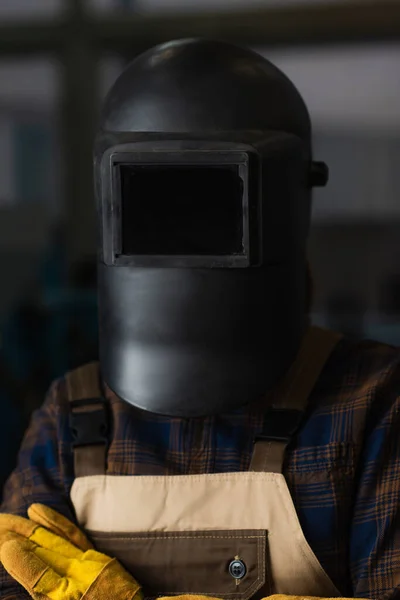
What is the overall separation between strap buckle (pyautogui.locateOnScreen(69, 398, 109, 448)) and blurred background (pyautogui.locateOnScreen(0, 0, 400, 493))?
2.82 ft

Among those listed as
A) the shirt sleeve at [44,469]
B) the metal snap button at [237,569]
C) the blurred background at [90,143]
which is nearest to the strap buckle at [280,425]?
the metal snap button at [237,569]

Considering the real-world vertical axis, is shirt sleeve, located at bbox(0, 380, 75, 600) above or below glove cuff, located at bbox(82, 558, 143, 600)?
above

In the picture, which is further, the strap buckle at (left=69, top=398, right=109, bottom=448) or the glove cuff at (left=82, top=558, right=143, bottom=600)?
the strap buckle at (left=69, top=398, right=109, bottom=448)

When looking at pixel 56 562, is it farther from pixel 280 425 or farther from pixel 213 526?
pixel 280 425

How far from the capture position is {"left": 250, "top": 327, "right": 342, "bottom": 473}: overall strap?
96 cm

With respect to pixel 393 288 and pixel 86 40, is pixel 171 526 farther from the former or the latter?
pixel 86 40

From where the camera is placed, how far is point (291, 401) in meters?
1.00

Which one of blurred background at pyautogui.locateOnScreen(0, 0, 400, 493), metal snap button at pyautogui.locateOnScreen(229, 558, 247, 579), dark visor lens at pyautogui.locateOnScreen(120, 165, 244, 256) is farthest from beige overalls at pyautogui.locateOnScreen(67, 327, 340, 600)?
blurred background at pyautogui.locateOnScreen(0, 0, 400, 493)

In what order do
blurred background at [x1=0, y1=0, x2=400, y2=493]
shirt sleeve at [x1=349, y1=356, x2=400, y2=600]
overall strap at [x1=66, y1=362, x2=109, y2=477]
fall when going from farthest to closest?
blurred background at [x1=0, y1=0, x2=400, y2=493] < overall strap at [x1=66, y1=362, x2=109, y2=477] < shirt sleeve at [x1=349, y1=356, x2=400, y2=600]

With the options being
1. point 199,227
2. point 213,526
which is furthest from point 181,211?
point 213,526

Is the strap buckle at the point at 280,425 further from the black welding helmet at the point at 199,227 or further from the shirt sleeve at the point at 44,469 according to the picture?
the shirt sleeve at the point at 44,469

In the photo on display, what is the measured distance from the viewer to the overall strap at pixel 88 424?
1010 mm

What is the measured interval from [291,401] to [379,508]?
0.53 ft

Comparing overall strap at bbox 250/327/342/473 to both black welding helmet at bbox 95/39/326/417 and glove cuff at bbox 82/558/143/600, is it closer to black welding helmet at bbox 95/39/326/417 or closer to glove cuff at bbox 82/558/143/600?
black welding helmet at bbox 95/39/326/417
